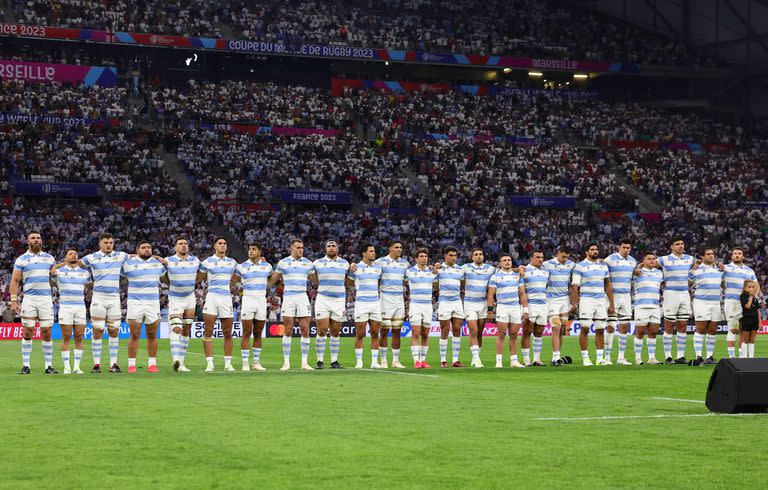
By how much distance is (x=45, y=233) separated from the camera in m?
46.2

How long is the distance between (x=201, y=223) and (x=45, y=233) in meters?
7.04

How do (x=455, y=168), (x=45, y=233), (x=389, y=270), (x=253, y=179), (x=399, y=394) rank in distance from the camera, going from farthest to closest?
(x=455, y=168) → (x=253, y=179) → (x=45, y=233) → (x=389, y=270) → (x=399, y=394)

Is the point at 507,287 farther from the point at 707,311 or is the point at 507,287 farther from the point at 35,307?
the point at 35,307

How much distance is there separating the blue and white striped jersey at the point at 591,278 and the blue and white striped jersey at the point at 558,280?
0.18m

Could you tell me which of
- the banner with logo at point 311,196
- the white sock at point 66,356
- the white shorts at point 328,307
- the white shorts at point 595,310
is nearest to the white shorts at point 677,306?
the white shorts at point 595,310

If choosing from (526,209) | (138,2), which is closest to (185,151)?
(138,2)

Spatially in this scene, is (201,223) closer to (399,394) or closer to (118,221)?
(118,221)

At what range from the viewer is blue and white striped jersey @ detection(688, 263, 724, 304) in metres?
23.8

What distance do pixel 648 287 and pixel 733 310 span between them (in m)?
1.82

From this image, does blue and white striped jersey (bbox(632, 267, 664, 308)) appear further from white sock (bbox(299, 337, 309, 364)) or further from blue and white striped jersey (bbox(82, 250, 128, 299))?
blue and white striped jersey (bbox(82, 250, 128, 299))

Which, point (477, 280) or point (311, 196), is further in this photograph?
point (311, 196)

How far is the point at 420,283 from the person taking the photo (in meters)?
22.9

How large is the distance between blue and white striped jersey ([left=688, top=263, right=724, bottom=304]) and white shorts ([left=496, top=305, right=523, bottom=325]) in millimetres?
4147

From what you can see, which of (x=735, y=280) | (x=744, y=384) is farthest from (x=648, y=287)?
(x=744, y=384)
